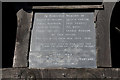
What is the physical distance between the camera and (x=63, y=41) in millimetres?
3830

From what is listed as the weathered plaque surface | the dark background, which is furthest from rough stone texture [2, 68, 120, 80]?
the dark background

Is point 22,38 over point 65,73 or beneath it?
over

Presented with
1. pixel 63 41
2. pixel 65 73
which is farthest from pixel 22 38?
pixel 65 73

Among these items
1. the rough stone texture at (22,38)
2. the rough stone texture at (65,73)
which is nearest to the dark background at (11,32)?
the rough stone texture at (22,38)

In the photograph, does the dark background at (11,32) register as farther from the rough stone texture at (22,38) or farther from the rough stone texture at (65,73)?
the rough stone texture at (65,73)

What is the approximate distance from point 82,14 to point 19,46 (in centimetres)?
127

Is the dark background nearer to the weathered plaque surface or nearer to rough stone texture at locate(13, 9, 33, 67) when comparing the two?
rough stone texture at locate(13, 9, 33, 67)

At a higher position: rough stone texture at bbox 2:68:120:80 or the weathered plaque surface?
the weathered plaque surface

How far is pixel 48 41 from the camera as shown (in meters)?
3.85

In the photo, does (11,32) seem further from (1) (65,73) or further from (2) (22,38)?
(1) (65,73)

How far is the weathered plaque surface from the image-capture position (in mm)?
3682

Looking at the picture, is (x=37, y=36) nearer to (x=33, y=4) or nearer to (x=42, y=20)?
(x=42, y=20)

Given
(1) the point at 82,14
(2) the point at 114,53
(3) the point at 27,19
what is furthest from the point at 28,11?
(2) the point at 114,53

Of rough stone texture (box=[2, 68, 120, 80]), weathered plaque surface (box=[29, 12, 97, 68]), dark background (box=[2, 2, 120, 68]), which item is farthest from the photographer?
dark background (box=[2, 2, 120, 68])
